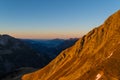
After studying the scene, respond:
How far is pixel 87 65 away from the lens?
17938 cm

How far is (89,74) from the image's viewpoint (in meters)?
127

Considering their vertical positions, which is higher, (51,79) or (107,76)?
(107,76)

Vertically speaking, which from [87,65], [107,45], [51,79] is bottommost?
[51,79]

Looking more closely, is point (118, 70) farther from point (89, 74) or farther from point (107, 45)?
point (107, 45)

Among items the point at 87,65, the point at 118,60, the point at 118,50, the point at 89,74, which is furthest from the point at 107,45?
the point at 89,74

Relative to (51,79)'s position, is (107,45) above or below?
above

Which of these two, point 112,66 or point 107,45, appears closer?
point 112,66

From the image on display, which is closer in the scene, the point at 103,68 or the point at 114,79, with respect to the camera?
the point at 114,79

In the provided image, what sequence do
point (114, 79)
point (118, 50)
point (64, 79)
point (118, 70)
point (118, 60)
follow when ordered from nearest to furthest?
point (114, 79)
point (118, 70)
point (118, 60)
point (118, 50)
point (64, 79)

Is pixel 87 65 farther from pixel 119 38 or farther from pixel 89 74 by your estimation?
pixel 89 74

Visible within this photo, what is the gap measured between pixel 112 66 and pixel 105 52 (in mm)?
53000

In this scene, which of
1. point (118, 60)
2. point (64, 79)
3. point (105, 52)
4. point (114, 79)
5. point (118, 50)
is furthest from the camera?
point (105, 52)

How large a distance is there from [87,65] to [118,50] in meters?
34.0

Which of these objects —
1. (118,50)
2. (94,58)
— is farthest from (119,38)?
(118,50)
